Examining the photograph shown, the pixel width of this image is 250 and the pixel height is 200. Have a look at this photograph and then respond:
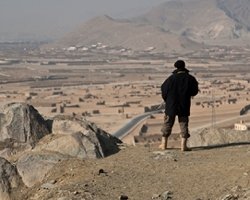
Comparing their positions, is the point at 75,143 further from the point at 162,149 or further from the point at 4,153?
the point at 4,153

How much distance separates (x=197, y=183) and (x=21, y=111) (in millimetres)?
6315

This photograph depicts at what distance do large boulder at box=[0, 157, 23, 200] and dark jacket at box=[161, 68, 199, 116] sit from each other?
96.0 inches

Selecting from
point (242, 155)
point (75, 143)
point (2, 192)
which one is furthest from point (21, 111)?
point (242, 155)

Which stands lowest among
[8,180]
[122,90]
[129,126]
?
[129,126]

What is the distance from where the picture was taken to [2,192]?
926 centimetres

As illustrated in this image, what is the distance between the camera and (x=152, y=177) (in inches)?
312

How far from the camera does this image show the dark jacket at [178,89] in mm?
9430

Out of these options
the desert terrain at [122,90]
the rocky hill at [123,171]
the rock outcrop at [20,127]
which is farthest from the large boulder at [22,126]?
the desert terrain at [122,90]

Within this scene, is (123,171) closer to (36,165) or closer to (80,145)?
(36,165)

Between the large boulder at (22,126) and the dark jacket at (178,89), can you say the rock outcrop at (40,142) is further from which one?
the dark jacket at (178,89)

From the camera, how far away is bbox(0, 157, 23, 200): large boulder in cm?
923

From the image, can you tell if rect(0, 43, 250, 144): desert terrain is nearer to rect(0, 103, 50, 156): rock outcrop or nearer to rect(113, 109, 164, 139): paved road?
rect(113, 109, 164, 139): paved road

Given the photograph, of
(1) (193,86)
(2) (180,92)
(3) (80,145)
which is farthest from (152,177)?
(3) (80,145)

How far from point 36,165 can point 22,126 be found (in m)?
3.52
